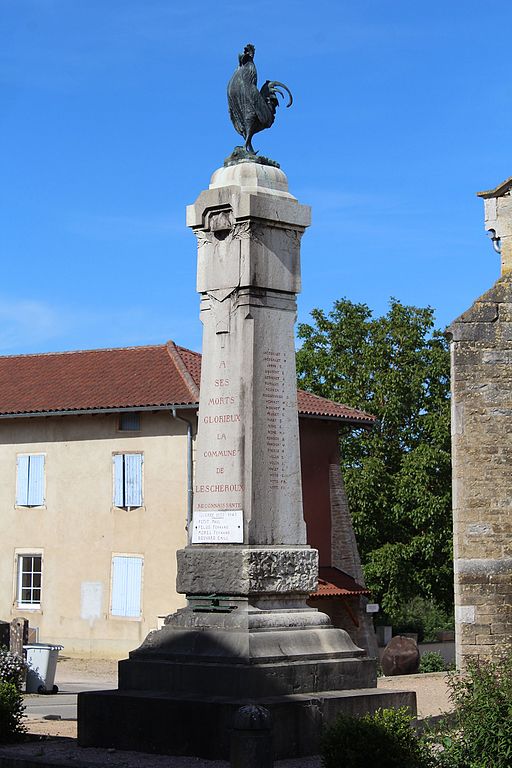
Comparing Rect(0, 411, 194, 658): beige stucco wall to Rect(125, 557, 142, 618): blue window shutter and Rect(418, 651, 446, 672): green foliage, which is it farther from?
Rect(418, 651, 446, 672): green foliage

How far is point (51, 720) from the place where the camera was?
571 inches

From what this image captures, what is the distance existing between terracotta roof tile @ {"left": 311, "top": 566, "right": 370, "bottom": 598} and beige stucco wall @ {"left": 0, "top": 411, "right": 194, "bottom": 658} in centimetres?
295

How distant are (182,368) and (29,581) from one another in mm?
5683

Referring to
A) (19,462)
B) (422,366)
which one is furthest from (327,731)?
(422,366)

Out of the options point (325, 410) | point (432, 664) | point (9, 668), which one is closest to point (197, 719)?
point (9, 668)

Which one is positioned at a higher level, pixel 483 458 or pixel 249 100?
pixel 249 100

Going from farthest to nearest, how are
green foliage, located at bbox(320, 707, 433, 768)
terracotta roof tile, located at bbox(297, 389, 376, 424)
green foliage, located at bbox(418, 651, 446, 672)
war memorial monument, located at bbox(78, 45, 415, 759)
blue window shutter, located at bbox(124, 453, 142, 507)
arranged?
terracotta roof tile, located at bbox(297, 389, 376, 424) < blue window shutter, located at bbox(124, 453, 142, 507) < green foliage, located at bbox(418, 651, 446, 672) < war memorial monument, located at bbox(78, 45, 415, 759) < green foliage, located at bbox(320, 707, 433, 768)

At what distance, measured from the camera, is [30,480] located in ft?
96.4

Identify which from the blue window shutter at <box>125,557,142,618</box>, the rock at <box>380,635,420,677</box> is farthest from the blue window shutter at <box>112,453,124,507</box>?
the rock at <box>380,635,420,677</box>

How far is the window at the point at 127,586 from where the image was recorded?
1082 inches

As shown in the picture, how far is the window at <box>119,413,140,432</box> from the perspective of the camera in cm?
2811

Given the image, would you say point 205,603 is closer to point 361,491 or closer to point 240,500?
point 240,500

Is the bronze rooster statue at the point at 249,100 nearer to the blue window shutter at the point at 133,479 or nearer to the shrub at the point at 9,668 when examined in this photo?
the shrub at the point at 9,668

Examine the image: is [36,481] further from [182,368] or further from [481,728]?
[481,728]
